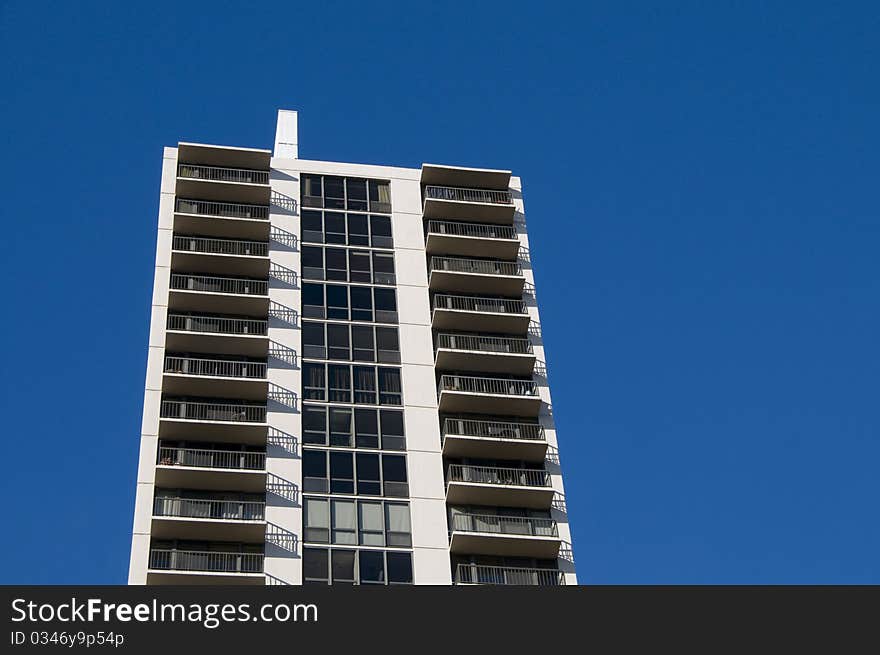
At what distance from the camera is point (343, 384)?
2167 inches

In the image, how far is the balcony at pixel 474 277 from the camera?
5900 centimetres

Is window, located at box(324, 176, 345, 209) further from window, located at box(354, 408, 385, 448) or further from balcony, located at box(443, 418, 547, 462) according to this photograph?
balcony, located at box(443, 418, 547, 462)

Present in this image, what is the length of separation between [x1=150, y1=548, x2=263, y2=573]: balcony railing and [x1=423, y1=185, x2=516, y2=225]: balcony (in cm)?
1904

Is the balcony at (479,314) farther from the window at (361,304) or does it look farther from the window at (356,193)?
the window at (356,193)

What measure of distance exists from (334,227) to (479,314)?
8206 millimetres

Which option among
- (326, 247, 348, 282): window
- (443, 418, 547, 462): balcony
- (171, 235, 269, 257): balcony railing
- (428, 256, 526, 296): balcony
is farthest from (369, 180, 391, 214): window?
(443, 418, 547, 462): balcony

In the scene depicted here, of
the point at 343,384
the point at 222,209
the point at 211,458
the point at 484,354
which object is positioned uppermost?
the point at 222,209

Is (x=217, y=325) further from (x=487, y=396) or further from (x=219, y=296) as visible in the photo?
(x=487, y=396)

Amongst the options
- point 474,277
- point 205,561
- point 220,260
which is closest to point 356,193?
point 474,277

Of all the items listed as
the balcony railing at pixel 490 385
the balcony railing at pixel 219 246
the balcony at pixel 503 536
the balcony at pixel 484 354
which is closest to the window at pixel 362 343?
the balcony at pixel 484 354

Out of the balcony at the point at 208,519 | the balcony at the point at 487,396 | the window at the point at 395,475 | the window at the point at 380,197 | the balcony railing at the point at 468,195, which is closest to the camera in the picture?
the balcony at the point at 208,519

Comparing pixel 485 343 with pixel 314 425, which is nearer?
pixel 314 425
